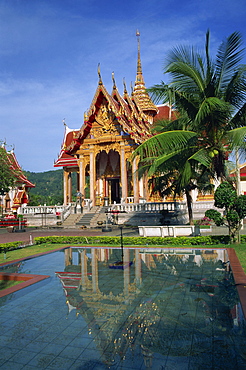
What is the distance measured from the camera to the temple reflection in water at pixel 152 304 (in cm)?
400

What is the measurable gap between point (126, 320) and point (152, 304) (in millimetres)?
854

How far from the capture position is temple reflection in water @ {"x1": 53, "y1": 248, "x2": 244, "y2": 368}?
157 inches

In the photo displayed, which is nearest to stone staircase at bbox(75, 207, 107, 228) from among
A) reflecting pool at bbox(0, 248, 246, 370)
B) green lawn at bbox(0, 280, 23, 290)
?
reflecting pool at bbox(0, 248, 246, 370)

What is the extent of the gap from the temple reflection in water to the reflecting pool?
1cm

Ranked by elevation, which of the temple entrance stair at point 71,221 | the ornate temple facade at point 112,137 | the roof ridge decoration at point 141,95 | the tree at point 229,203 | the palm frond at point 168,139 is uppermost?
the roof ridge decoration at point 141,95

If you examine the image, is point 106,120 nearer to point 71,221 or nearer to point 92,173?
point 92,173

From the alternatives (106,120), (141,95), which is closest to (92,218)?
(106,120)

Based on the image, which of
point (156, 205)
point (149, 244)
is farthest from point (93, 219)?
point (149, 244)

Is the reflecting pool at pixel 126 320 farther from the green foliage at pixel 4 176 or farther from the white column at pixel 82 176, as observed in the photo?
the green foliage at pixel 4 176

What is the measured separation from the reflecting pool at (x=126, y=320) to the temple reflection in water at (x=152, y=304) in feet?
0.04

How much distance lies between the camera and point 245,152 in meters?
10.7

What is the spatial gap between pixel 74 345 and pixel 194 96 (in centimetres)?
982


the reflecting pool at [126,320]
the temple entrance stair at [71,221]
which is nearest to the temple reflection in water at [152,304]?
the reflecting pool at [126,320]

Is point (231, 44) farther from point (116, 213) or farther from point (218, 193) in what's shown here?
point (116, 213)
